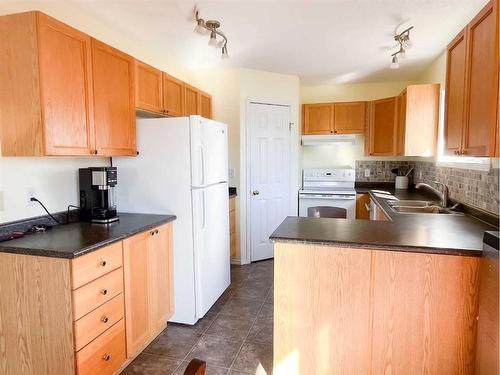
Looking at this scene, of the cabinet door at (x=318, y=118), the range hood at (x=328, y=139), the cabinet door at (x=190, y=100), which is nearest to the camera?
the cabinet door at (x=190, y=100)

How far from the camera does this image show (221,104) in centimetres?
394

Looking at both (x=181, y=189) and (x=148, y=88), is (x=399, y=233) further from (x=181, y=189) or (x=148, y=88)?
(x=148, y=88)

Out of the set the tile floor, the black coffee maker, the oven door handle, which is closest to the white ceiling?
the black coffee maker

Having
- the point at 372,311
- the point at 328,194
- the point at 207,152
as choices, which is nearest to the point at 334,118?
the point at 328,194

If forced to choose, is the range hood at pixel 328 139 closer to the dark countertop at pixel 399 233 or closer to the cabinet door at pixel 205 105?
the cabinet door at pixel 205 105

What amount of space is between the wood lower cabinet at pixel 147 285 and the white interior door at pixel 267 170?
5.64 feet

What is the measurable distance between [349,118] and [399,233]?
10.3 ft

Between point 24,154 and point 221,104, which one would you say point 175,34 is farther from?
point 24,154

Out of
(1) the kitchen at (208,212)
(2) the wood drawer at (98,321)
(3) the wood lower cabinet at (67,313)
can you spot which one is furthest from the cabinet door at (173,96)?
(2) the wood drawer at (98,321)

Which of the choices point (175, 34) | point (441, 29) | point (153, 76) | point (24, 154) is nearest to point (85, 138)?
point (24, 154)

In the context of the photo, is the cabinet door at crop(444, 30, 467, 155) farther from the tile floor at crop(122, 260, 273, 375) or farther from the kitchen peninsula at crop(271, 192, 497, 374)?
the tile floor at crop(122, 260, 273, 375)

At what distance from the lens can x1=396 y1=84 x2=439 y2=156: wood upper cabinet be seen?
3.22 metres

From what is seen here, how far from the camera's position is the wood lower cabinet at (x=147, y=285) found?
6.71 ft

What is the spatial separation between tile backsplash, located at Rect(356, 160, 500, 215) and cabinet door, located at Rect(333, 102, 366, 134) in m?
0.57
